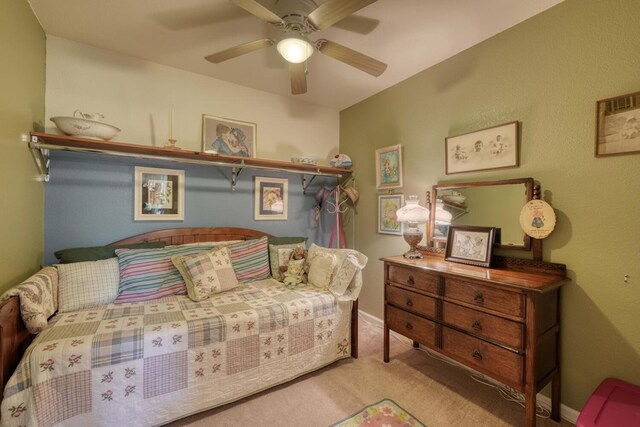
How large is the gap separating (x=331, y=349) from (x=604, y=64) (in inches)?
100

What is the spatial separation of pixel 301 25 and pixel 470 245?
6.21ft

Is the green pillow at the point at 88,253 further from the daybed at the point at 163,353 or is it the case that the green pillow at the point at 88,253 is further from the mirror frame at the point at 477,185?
the mirror frame at the point at 477,185

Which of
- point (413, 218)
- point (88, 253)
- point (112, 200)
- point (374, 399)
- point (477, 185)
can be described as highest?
point (477, 185)

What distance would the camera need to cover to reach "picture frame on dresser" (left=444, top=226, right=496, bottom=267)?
1.92 meters

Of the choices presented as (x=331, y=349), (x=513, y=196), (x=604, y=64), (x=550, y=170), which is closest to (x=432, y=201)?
(x=513, y=196)

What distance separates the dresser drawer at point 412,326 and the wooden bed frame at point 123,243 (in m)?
0.30

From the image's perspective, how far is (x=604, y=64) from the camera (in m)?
1.54

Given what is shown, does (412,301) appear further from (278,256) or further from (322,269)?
(278,256)

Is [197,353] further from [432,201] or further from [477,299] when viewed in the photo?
[432,201]

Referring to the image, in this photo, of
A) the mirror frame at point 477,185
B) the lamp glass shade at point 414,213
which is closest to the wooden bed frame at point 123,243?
the lamp glass shade at point 414,213

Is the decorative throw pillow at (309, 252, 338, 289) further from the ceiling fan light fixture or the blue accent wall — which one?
the ceiling fan light fixture

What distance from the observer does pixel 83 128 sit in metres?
1.89

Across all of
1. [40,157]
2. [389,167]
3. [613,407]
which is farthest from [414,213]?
[40,157]

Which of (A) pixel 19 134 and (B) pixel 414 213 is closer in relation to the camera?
(A) pixel 19 134
